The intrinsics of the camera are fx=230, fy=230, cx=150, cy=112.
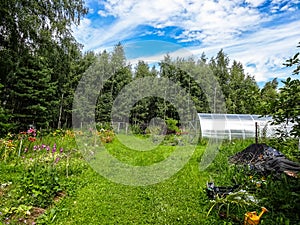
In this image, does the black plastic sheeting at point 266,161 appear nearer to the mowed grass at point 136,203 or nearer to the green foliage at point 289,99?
the mowed grass at point 136,203

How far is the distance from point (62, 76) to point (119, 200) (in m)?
9.68

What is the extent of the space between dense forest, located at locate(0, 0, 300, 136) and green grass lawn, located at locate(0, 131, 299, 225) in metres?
1.27

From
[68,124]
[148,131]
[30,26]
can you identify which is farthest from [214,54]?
[30,26]

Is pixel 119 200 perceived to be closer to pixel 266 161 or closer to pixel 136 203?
pixel 136 203

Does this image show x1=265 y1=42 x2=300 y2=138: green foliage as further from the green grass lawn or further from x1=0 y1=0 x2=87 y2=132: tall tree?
x1=0 y1=0 x2=87 y2=132: tall tree

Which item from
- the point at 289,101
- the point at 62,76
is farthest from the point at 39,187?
the point at 62,76

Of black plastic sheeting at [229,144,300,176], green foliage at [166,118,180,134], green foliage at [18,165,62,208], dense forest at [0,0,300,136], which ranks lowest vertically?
green foliage at [18,165,62,208]

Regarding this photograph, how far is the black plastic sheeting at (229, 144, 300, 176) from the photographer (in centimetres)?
386

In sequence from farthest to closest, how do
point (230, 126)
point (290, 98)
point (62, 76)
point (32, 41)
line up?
point (62, 76)
point (230, 126)
point (32, 41)
point (290, 98)

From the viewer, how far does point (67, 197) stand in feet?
11.3

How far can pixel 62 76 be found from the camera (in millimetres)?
11734

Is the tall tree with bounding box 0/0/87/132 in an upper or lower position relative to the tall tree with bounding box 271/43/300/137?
upper

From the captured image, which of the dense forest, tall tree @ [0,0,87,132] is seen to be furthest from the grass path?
tall tree @ [0,0,87,132]

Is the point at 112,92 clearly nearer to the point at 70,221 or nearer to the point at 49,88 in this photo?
the point at 49,88
